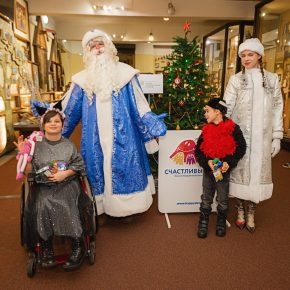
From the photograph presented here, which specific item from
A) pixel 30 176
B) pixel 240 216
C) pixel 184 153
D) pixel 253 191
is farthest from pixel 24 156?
pixel 240 216

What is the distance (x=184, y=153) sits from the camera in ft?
8.52

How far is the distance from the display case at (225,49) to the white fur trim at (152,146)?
479cm

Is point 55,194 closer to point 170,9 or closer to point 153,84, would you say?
point 153,84

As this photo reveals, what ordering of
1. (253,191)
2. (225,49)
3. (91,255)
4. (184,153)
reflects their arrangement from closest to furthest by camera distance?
(91,255) → (253,191) → (184,153) → (225,49)

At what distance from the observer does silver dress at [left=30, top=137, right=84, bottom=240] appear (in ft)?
5.90

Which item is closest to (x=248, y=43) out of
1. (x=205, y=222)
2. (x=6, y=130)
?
(x=205, y=222)

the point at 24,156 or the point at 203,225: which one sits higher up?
the point at 24,156

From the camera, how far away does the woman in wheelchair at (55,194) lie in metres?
1.79

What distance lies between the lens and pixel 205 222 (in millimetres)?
2373

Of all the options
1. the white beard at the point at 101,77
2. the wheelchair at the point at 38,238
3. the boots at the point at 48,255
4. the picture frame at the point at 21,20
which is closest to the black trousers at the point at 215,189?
the wheelchair at the point at 38,238

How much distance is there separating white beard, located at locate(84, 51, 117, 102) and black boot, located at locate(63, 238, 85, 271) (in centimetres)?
112

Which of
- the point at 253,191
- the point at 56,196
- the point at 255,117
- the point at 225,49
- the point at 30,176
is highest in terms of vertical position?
the point at 225,49

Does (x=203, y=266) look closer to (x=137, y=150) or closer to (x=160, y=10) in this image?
(x=137, y=150)

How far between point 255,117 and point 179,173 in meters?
0.86
